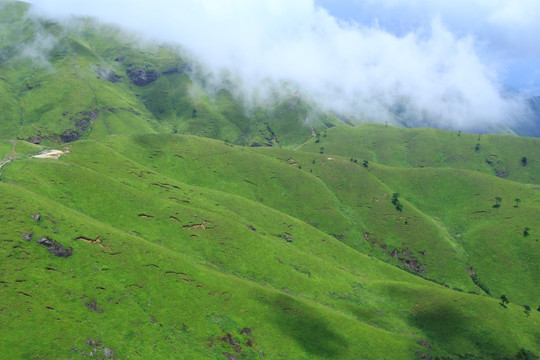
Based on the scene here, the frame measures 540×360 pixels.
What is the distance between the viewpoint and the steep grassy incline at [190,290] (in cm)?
7419

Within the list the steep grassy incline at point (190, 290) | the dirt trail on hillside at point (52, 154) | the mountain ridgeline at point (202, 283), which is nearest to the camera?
the mountain ridgeline at point (202, 283)

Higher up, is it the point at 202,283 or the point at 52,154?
the point at 52,154

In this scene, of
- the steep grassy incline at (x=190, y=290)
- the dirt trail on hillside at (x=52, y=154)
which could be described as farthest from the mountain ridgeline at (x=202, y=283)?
the dirt trail on hillside at (x=52, y=154)

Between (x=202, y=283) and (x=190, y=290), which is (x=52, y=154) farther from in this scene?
(x=190, y=290)

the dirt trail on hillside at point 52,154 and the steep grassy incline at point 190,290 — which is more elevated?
the dirt trail on hillside at point 52,154

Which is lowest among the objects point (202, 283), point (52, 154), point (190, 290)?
point (190, 290)

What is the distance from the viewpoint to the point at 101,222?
113 m

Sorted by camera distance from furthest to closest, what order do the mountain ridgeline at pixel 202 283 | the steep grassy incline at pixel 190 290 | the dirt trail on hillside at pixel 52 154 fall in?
1. the dirt trail on hillside at pixel 52 154
2. the steep grassy incline at pixel 190 290
3. the mountain ridgeline at pixel 202 283

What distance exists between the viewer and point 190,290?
309 ft

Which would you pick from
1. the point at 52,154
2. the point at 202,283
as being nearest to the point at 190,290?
the point at 202,283

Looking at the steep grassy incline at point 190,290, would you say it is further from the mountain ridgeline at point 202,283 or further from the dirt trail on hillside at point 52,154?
the dirt trail on hillside at point 52,154

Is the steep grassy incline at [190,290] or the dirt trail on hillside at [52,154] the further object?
the dirt trail on hillside at [52,154]

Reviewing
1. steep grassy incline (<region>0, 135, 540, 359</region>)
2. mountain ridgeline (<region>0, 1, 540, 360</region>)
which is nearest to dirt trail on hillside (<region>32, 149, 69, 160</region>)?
mountain ridgeline (<region>0, 1, 540, 360</region>)

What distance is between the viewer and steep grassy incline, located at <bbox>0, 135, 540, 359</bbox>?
74.2 metres
